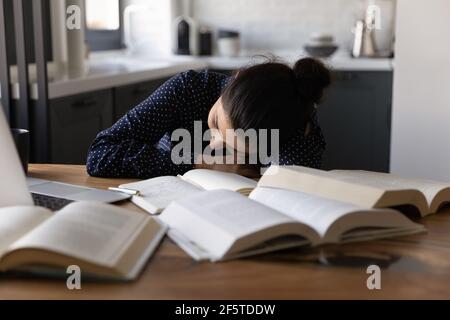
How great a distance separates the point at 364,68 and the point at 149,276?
3.01m

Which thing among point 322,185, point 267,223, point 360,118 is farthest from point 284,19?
point 267,223

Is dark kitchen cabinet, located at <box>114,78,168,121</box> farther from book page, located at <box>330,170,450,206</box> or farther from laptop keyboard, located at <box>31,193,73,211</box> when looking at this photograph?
book page, located at <box>330,170,450,206</box>

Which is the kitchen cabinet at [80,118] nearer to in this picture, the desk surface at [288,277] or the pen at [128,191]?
the pen at [128,191]

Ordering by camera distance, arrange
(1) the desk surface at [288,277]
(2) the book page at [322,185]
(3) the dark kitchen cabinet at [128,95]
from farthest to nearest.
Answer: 1. (3) the dark kitchen cabinet at [128,95]
2. (2) the book page at [322,185]
3. (1) the desk surface at [288,277]

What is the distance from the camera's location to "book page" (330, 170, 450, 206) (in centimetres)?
116

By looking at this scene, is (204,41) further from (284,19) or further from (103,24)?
(103,24)

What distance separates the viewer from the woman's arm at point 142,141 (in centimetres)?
156

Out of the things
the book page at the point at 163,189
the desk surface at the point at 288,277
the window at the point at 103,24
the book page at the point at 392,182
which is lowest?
the desk surface at the point at 288,277

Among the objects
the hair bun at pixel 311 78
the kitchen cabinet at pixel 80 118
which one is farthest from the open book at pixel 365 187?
the kitchen cabinet at pixel 80 118

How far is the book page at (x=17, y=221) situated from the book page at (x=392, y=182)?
52cm

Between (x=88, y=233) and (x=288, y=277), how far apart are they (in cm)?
27

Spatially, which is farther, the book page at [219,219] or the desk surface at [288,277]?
the book page at [219,219]

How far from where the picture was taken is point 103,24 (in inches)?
162
